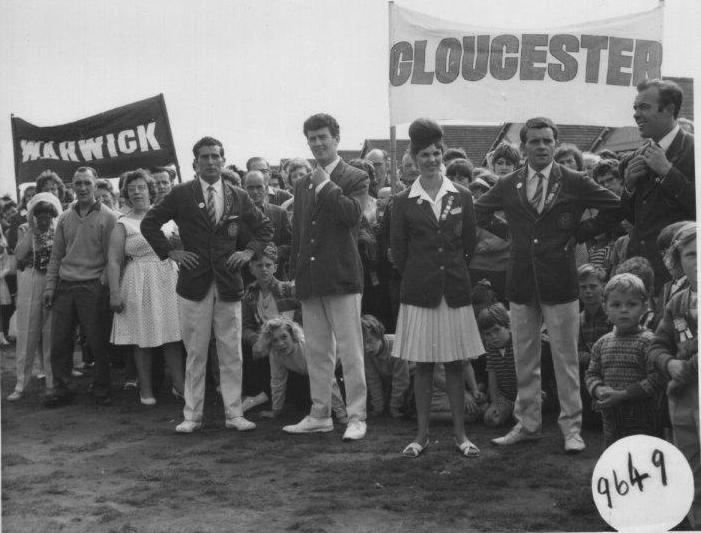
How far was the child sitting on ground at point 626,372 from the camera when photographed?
14.3ft

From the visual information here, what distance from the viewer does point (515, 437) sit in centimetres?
541

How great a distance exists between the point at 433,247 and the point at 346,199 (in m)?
0.69

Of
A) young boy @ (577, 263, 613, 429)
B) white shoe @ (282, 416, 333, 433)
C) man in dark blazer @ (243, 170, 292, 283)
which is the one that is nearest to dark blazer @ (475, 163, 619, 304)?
young boy @ (577, 263, 613, 429)

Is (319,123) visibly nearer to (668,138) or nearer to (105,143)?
(668,138)

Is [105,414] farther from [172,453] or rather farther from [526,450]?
[526,450]

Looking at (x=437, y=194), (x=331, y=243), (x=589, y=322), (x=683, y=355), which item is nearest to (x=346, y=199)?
(x=331, y=243)

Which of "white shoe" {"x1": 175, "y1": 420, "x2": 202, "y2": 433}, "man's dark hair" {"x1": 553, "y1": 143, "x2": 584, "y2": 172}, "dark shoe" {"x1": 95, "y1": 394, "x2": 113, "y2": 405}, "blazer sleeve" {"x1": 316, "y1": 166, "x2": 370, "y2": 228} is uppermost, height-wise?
"man's dark hair" {"x1": 553, "y1": 143, "x2": 584, "y2": 172}

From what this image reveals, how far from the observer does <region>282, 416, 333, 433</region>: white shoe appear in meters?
6.01

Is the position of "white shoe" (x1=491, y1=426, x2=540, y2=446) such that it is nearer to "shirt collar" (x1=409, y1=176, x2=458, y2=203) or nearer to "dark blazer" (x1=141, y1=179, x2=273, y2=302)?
"shirt collar" (x1=409, y1=176, x2=458, y2=203)

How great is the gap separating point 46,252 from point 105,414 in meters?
1.50

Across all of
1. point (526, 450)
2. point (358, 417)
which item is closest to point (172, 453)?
point (358, 417)

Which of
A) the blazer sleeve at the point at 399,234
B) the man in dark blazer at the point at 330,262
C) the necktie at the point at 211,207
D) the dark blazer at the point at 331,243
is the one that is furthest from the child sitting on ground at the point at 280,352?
the blazer sleeve at the point at 399,234

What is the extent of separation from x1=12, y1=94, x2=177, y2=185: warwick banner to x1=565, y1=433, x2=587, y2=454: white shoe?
15.7ft

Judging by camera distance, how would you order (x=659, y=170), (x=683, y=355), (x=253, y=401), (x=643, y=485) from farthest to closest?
(x=253, y=401), (x=659, y=170), (x=643, y=485), (x=683, y=355)
